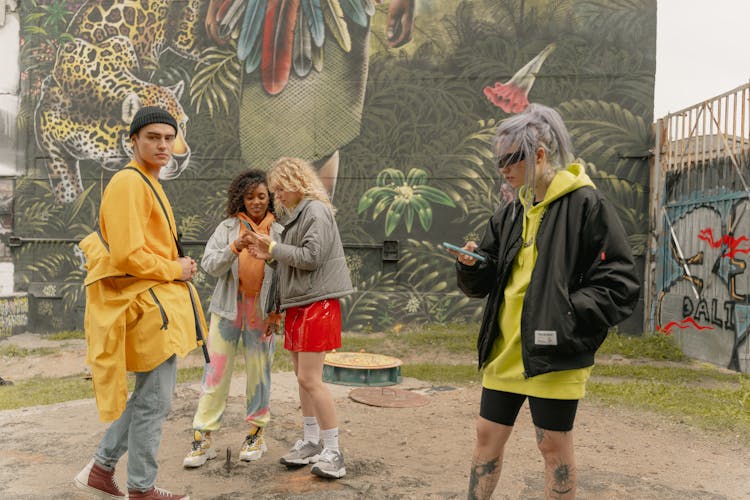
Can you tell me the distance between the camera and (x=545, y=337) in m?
2.60

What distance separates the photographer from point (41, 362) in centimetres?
958

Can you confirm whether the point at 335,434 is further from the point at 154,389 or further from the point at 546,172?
the point at 546,172

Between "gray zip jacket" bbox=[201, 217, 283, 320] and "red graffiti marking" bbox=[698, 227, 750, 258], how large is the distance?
6.80m

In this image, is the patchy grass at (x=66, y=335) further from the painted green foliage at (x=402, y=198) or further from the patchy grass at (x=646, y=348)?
the patchy grass at (x=646, y=348)

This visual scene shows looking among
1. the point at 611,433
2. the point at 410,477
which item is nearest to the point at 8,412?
the point at 410,477

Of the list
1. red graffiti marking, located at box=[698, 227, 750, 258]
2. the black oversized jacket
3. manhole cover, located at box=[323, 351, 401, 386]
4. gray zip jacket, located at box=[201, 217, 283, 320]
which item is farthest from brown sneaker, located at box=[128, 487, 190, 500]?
red graffiti marking, located at box=[698, 227, 750, 258]

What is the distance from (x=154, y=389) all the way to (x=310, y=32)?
925 cm

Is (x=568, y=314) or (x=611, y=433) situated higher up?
(x=568, y=314)

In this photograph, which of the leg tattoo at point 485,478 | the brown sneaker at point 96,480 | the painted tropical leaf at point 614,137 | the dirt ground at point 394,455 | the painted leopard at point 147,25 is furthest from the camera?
the painted leopard at point 147,25

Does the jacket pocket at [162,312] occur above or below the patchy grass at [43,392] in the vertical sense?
above

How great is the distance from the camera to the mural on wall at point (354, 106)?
1073 cm

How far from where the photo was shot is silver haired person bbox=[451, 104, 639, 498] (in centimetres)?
260

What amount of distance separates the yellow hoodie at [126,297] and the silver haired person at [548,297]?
1.48m

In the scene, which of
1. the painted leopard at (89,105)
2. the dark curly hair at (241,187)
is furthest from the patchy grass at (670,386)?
A: the painted leopard at (89,105)
